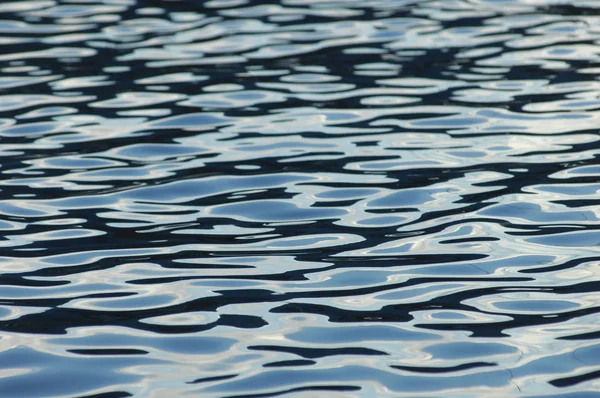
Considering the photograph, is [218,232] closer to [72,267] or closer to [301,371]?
[72,267]

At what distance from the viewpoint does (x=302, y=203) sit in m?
5.97

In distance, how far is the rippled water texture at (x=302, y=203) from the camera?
4.15 m

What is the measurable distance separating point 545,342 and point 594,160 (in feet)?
8.32

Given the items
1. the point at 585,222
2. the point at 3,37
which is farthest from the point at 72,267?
the point at 3,37

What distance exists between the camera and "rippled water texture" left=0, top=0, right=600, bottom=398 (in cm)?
415

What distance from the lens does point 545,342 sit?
4.23m

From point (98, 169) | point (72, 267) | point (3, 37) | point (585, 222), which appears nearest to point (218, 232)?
point (72, 267)

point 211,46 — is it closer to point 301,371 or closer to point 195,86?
point 195,86

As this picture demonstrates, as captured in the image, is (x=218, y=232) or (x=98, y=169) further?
(x=98, y=169)

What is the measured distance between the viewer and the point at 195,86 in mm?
8352

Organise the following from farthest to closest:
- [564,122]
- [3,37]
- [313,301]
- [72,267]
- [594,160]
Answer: [3,37] < [564,122] < [594,160] < [72,267] < [313,301]

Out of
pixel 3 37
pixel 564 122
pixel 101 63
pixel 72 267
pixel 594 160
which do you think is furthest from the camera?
pixel 3 37

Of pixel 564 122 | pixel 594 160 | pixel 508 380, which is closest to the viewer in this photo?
pixel 508 380

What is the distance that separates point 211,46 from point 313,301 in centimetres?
507
